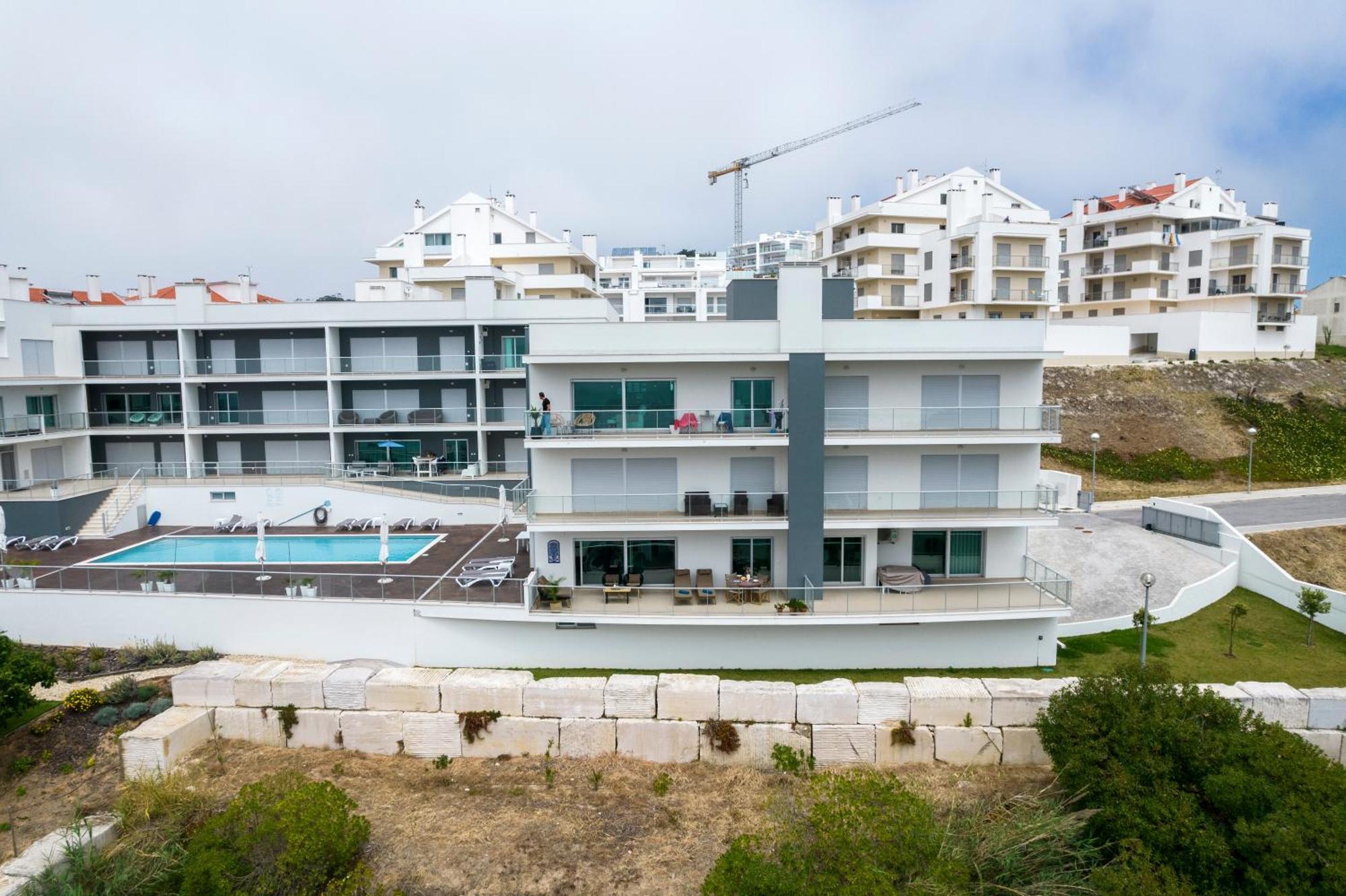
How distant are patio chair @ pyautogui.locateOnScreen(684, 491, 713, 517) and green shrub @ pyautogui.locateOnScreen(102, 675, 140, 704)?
565 inches

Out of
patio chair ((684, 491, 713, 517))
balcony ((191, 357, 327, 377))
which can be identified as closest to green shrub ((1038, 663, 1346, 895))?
patio chair ((684, 491, 713, 517))

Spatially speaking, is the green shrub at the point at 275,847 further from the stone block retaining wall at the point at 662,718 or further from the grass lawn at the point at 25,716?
the grass lawn at the point at 25,716

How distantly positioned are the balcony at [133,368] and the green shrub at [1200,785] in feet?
128

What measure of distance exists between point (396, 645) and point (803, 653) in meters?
11.3

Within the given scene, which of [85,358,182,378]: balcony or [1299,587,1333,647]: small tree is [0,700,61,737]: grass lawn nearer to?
[85,358,182,378]: balcony

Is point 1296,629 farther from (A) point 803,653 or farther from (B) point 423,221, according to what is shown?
(B) point 423,221

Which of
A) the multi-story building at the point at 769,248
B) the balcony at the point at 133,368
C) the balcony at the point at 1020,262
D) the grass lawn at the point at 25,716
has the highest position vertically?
the multi-story building at the point at 769,248

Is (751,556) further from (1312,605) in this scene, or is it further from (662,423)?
(1312,605)

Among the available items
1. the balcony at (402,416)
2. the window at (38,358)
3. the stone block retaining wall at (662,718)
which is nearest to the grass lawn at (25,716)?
the stone block retaining wall at (662,718)

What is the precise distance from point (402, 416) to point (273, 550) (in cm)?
1231

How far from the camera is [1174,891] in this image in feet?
32.3

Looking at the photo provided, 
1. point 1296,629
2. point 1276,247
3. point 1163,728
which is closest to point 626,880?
point 1163,728

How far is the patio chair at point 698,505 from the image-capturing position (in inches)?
882

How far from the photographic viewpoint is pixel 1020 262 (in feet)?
171
